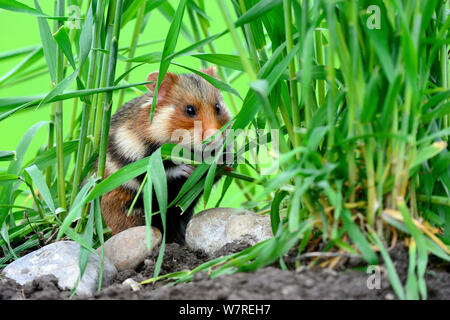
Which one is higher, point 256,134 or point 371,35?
point 371,35

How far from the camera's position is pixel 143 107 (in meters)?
2.41

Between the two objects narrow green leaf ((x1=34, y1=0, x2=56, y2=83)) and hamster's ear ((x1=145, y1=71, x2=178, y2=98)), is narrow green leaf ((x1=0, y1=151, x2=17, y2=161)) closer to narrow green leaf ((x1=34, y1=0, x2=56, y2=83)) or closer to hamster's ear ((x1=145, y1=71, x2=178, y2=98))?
narrow green leaf ((x1=34, y1=0, x2=56, y2=83))

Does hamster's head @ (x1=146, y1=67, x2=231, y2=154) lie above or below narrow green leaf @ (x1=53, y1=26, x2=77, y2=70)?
below

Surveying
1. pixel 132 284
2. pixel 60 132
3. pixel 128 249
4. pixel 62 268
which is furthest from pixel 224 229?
pixel 60 132

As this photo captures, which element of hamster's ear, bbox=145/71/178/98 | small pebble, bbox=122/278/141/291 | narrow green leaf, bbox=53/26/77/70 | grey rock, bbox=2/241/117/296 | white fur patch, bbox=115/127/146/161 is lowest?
small pebble, bbox=122/278/141/291

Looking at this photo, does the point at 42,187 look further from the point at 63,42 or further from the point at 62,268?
the point at 63,42

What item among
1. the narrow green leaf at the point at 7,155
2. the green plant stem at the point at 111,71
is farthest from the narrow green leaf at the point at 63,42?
the narrow green leaf at the point at 7,155

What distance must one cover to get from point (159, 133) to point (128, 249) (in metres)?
0.53

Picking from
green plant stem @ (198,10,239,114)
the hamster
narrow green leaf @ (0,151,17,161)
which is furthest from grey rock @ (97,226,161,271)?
green plant stem @ (198,10,239,114)

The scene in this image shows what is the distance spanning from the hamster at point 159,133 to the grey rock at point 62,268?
475 millimetres

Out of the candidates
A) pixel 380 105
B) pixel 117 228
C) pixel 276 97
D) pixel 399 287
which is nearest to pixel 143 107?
pixel 117 228

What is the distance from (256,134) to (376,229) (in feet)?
2.74

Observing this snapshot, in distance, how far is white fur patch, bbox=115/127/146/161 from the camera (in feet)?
7.65
